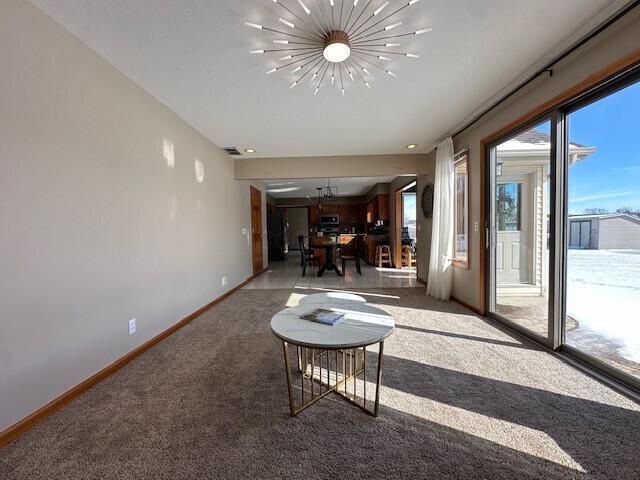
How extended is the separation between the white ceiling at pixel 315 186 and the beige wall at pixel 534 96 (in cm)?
399

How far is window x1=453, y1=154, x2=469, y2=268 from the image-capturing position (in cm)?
371

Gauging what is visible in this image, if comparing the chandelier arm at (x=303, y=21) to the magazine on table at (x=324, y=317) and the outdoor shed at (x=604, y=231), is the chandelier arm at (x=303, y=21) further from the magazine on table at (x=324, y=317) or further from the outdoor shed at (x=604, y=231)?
the outdoor shed at (x=604, y=231)

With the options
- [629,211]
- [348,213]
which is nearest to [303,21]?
[629,211]

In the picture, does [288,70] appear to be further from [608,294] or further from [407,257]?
[407,257]

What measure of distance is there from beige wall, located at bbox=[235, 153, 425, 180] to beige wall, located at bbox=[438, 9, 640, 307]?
104 centimetres

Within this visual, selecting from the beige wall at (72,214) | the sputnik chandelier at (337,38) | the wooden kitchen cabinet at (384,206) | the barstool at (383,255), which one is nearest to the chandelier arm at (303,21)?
the sputnik chandelier at (337,38)

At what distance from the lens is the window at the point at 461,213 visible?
3.71m

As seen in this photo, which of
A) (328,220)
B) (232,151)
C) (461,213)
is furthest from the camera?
(328,220)

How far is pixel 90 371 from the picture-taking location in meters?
1.97

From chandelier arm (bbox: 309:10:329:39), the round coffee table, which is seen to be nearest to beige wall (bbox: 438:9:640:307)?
chandelier arm (bbox: 309:10:329:39)

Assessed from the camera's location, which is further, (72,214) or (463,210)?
(463,210)

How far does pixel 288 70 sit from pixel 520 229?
3727 millimetres

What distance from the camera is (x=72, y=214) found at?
6.07ft

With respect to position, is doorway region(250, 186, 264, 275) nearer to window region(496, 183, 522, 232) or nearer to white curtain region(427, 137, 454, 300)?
white curtain region(427, 137, 454, 300)
